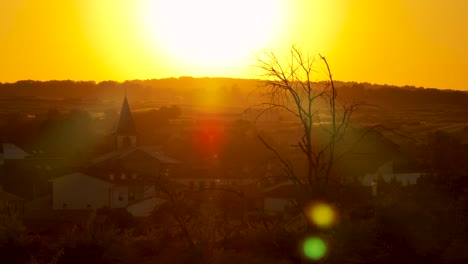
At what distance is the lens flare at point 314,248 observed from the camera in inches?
408

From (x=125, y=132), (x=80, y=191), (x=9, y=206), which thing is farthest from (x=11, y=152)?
(x=9, y=206)

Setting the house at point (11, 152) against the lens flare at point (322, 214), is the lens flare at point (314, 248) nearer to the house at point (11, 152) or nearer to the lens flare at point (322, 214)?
the lens flare at point (322, 214)

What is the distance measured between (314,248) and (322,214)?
1.42 feet

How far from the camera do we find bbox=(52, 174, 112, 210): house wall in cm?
4645

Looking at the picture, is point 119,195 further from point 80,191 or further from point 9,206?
point 9,206

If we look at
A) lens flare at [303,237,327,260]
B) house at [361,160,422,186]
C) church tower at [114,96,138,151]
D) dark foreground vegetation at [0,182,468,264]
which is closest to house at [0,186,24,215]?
dark foreground vegetation at [0,182,468,264]

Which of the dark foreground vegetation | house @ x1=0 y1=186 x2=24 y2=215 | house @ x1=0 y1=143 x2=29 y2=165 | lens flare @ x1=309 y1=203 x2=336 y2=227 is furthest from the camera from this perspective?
house @ x1=0 y1=143 x2=29 y2=165

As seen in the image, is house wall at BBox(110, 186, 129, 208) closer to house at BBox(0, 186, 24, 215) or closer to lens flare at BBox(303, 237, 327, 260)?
house at BBox(0, 186, 24, 215)

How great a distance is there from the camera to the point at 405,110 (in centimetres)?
10869

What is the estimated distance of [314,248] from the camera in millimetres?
10586

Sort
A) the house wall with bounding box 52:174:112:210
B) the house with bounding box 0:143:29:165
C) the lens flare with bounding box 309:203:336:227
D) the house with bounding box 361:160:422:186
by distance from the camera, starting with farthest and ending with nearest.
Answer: the house with bounding box 0:143:29:165 < the house wall with bounding box 52:174:112:210 < the house with bounding box 361:160:422:186 < the lens flare with bounding box 309:203:336:227

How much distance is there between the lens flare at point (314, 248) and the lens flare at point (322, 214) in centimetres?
21

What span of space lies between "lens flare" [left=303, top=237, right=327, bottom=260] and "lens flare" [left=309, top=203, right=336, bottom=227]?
21cm

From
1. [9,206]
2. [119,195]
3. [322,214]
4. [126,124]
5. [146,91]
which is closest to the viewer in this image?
[322,214]
